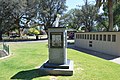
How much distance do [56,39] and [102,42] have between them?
1094cm

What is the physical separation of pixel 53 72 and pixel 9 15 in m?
33.2

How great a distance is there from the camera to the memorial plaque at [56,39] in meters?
9.38

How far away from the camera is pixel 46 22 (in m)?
47.8

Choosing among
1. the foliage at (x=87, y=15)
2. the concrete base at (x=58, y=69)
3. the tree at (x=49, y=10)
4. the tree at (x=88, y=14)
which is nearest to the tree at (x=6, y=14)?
the tree at (x=49, y=10)

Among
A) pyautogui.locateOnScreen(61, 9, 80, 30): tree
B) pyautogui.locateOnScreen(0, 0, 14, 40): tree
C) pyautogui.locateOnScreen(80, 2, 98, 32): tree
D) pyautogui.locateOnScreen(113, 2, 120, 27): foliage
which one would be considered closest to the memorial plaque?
pyautogui.locateOnScreen(0, 0, 14, 40): tree

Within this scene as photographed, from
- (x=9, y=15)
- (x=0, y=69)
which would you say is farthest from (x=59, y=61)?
(x=9, y=15)

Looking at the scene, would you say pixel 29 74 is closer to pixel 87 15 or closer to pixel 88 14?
pixel 88 14

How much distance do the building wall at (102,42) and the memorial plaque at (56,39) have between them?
8.79 metres

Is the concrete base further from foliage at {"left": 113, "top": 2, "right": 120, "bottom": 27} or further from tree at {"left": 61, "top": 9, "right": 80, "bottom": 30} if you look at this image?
tree at {"left": 61, "top": 9, "right": 80, "bottom": 30}

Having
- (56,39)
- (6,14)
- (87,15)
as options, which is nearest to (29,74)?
(56,39)

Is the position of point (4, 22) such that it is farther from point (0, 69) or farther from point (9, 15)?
point (0, 69)

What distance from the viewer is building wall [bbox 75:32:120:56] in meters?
17.1

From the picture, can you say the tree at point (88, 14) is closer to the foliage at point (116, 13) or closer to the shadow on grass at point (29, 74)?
the foliage at point (116, 13)

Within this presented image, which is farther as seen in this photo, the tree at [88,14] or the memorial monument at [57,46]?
the tree at [88,14]
